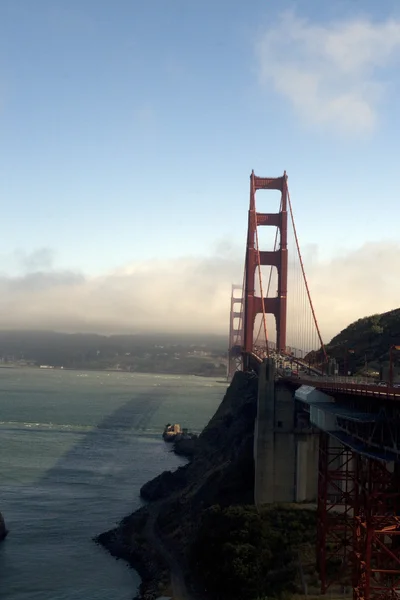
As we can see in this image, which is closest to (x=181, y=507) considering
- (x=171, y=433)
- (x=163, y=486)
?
(x=163, y=486)

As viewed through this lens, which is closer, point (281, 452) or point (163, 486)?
point (281, 452)

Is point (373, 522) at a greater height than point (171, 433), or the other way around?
point (373, 522)

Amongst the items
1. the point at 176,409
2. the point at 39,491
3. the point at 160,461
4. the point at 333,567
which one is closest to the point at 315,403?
the point at 333,567

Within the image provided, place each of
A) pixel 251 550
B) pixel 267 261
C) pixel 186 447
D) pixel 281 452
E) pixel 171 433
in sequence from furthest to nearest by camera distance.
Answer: pixel 171 433 < pixel 186 447 < pixel 267 261 < pixel 281 452 < pixel 251 550

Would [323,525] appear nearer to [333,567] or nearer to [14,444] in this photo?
[333,567]

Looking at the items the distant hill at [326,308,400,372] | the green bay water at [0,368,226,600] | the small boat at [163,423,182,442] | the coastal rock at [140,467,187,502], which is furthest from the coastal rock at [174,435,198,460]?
the coastal rock at [140,467,187,502]

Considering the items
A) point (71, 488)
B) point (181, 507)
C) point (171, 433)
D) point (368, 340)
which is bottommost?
point (71, 488)

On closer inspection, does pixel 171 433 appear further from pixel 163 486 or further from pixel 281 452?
pixel 281 452

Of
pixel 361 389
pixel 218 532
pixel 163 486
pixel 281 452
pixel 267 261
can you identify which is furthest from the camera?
pixel 267 261
